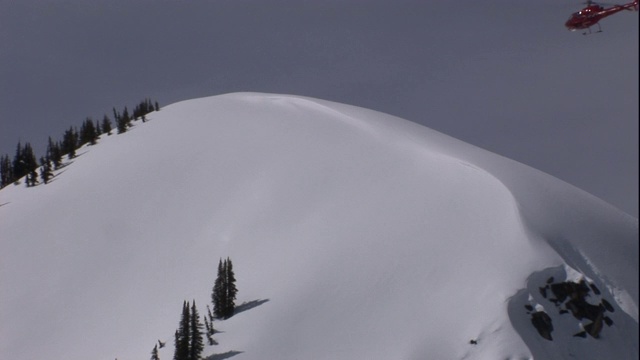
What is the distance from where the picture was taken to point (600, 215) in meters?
39.8

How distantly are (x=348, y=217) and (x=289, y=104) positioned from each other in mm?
18602

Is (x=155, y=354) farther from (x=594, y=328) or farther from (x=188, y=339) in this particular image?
(x=594, y=328)

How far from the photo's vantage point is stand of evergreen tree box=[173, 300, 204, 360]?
31688mm

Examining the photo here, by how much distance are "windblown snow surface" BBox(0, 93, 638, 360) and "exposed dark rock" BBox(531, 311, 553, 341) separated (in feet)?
0.90

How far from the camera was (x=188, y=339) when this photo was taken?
1261 inches

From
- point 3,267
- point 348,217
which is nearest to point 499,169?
point 348,217

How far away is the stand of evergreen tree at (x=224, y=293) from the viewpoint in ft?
116

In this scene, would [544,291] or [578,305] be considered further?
[544,291]

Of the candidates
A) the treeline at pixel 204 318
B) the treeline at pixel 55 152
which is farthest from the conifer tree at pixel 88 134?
the treeline at pixel 204 318

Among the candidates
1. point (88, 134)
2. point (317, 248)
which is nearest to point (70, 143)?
point (88, 134)

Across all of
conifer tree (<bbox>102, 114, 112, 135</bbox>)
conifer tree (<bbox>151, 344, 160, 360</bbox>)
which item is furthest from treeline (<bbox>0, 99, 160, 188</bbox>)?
conifer tree (<bbox>151, 344, 160, 360</bbox>)

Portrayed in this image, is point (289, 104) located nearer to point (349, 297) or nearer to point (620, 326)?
point (349, 297)

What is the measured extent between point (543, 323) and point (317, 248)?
1138cm

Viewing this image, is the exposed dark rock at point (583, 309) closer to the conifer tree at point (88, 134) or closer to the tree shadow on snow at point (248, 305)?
the tree shadow on snow at point (248, 305)
